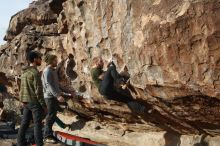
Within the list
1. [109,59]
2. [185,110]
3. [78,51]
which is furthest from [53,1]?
[185,110]

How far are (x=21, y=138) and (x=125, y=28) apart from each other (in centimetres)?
411

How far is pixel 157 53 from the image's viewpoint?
1070 centimetres

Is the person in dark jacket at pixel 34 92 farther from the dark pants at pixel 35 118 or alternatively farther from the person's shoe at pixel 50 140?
the person's shoe at pixel 50 140

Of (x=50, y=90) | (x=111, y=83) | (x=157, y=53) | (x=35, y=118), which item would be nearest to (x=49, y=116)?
(x=50, y=90)

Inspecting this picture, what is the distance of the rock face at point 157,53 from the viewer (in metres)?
9.81

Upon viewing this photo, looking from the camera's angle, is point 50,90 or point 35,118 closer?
point 35,118

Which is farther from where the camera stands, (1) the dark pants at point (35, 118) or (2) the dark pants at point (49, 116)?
(2) the dark pants at point (49, 116)

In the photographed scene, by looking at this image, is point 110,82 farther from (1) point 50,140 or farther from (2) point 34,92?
(1) point 50,140

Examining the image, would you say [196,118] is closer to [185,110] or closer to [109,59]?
[185,110]

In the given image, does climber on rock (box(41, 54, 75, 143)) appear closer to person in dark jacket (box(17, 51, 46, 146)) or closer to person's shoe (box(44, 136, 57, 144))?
person's shoe (box(44, 136, 57, 144))

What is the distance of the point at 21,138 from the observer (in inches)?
479

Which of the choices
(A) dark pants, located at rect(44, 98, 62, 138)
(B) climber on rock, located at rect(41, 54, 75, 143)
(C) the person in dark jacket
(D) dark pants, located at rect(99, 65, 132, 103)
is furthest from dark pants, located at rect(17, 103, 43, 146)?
(D) dark pants, located at rect(99, 65, 132, 103)

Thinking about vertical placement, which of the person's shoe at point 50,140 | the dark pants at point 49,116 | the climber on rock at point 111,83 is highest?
the climber on rock at point 111,83

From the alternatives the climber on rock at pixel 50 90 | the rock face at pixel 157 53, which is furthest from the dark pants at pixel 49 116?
the rock face at pixel 157 53
